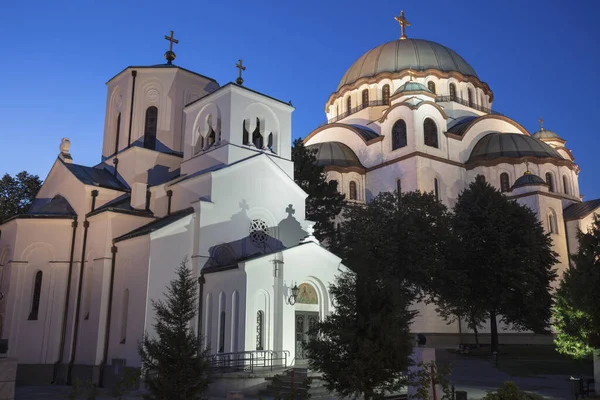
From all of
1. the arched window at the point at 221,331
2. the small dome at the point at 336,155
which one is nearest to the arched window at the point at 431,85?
the small dome at the point at 336,155

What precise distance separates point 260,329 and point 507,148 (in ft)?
83.5

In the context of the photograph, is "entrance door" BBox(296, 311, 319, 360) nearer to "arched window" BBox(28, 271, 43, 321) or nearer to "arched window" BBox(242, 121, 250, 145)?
"arched window" BBox(242, 121, 250, 145)

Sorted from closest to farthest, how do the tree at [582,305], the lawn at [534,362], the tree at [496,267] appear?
the tree at [582,305]
the lawn at [534,362]
the tree at [496,267]

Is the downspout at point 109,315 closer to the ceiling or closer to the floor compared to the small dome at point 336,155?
closer to the floor

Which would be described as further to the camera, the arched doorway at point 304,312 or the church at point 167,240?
the arched doorway at point 304,312

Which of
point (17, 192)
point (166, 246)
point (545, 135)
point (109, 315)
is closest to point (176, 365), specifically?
point (166, 246)

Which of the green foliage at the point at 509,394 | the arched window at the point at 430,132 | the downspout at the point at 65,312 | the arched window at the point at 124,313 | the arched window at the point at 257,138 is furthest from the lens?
the arched window at the point at 430,132

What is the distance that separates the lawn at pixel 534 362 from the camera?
2023 cm

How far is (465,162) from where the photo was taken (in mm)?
36656

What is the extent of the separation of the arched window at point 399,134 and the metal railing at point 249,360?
21436mm

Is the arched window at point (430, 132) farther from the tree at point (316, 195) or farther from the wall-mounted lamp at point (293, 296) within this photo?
the wall-mounted lamp at point (293, 296)

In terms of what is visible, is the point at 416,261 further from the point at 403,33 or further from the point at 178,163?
the point at 403,33

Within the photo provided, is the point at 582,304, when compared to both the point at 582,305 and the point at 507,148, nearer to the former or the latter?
the point at 582,305

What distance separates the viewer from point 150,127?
25875 millimetres
